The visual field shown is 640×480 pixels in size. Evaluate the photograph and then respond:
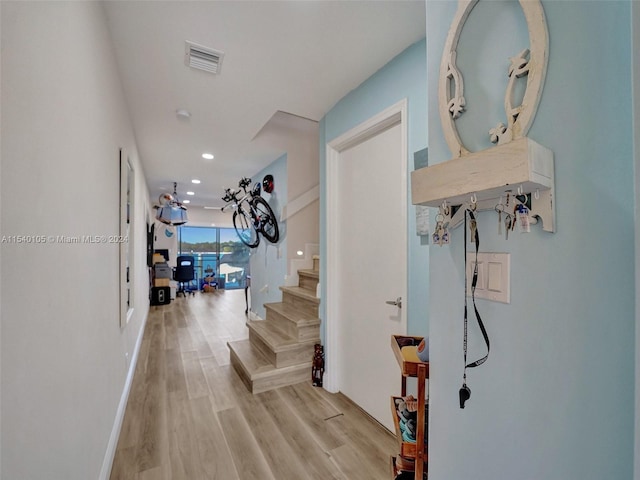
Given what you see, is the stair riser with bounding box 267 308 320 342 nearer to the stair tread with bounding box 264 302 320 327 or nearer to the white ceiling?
the stair tread with bounding box 264 302 320 327

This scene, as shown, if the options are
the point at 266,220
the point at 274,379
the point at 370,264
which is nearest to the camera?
the point at 370,264

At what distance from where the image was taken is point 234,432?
6.57ft

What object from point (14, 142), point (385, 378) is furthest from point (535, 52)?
point (385, 378)

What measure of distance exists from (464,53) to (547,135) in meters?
0.40

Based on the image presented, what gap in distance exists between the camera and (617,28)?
1.85ft

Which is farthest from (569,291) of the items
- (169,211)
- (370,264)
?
(169,211)

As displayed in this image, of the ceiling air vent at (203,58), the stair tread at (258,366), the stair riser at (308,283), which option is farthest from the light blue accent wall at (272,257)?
the ceiling air vent at (203,58)

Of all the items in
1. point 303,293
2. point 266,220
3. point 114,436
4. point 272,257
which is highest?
point 266,220

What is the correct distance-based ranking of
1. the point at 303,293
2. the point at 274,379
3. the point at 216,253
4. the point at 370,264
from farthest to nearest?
the point at 216,253, the point at 303,293, the point at 274,379, the point at 370,264

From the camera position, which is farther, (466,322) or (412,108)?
(412,108)

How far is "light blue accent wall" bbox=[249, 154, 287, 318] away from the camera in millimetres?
4062

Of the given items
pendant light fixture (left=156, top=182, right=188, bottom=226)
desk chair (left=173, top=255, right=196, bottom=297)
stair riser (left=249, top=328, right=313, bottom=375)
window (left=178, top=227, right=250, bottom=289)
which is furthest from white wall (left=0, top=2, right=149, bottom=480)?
window (left=178, top=227, right=250, bottom=289)

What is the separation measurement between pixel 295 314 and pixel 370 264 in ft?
4.24

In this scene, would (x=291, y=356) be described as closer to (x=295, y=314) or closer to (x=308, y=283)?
(x=295, y=314)
